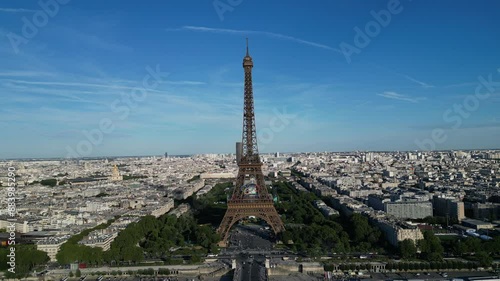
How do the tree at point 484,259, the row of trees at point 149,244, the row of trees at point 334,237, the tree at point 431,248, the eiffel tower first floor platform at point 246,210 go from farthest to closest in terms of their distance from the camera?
the eiffel tower first floor platform at point 246,210, the row of trees at point 334,237, the row of trees at point 149,244, the tree at point 431,248, the tree at point 484,259

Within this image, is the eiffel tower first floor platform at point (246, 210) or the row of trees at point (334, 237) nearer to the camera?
the row of trees at point (334, 237)

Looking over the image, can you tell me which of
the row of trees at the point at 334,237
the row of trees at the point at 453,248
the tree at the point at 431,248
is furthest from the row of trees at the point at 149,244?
the tree at the point at 431,248

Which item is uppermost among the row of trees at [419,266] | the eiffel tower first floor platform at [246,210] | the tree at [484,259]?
the eiffel tower first floor platform at [246,210]

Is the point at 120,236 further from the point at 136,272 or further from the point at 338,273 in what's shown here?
the point at 338,273

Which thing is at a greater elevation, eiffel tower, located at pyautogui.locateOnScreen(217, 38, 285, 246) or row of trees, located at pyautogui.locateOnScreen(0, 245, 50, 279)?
eiffel tower, located at pyautogui.locateOnScreen(217, 38, 285, 246)

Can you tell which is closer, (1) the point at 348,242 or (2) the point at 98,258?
(2) the point at 98,258

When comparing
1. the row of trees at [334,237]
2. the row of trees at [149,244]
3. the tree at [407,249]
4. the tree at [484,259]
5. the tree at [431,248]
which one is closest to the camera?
the tree at [484,259]

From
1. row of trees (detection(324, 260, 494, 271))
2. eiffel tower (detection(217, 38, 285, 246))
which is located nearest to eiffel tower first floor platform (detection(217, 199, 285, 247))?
eiffel tower (detection(217, 38, 285, 246))

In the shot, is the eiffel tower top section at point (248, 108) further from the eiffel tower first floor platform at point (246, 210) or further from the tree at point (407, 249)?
the tree at point (407, 249)

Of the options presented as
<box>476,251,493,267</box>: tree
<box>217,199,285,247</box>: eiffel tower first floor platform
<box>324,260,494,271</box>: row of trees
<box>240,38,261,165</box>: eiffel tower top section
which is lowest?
<box>324,260,494,271</box>: row of trees

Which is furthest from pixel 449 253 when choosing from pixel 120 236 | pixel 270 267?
pixel 120 236

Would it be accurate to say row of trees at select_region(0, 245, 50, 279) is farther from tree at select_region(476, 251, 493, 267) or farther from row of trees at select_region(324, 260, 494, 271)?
tree at select_region(476, 251, 493, 267)
